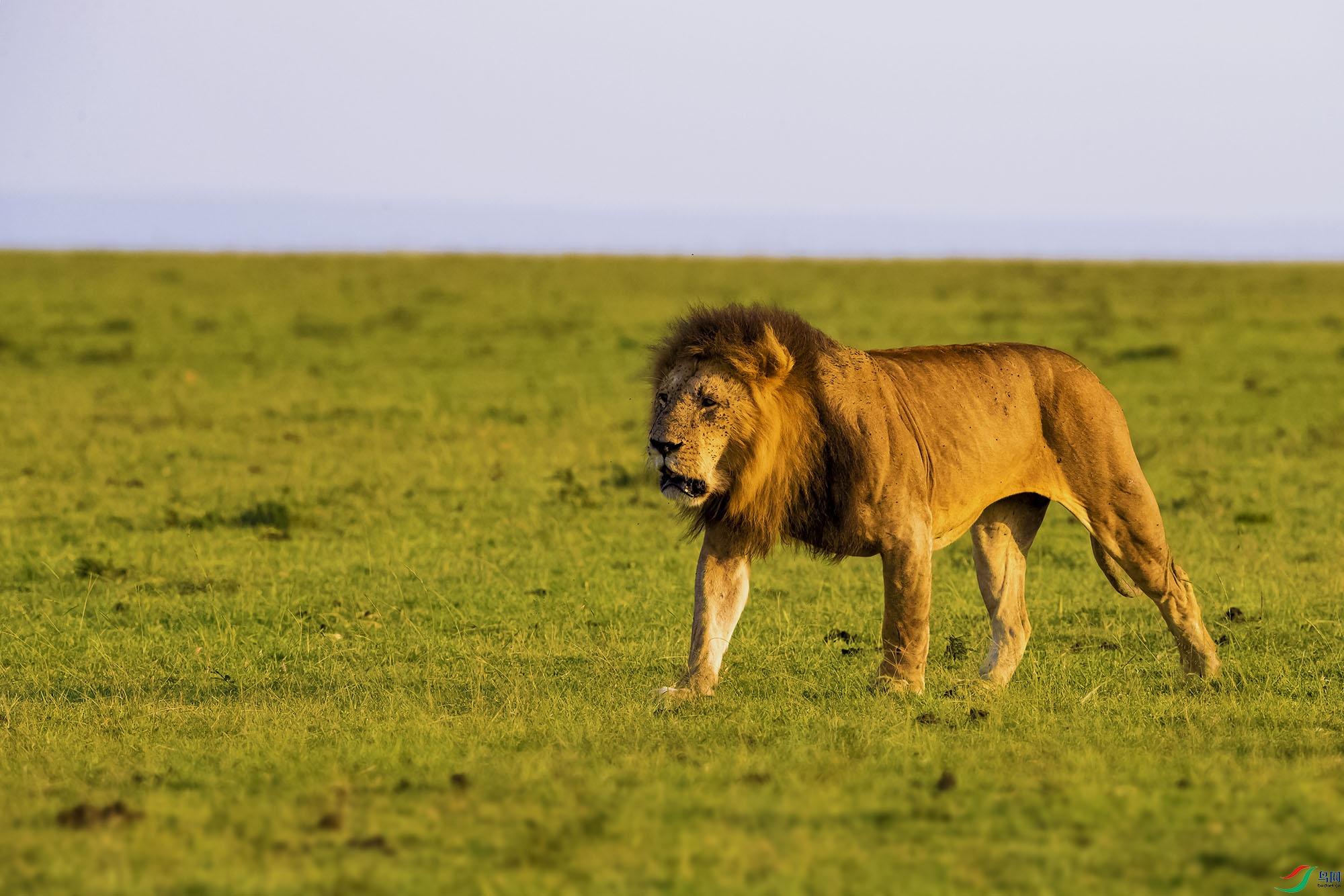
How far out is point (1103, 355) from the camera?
25.2 metres

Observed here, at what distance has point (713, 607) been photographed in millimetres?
6898

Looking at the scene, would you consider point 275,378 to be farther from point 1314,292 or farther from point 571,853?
point 1314,292

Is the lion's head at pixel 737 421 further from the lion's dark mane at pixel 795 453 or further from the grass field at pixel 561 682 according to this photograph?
the grass field at pixel 561 682

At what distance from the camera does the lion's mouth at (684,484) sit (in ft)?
21.3

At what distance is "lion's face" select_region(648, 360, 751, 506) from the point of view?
650cm

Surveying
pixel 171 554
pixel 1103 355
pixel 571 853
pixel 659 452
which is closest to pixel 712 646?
pixel 659 452

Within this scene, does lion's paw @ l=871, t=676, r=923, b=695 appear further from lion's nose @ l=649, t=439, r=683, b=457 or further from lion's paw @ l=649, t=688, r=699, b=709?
lion's nose @ l=649, t=439, r=683, b=457

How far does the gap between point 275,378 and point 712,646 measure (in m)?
17.9

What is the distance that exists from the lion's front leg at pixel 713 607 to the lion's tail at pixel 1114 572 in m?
2.01

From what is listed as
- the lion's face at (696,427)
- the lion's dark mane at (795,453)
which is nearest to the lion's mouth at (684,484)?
the lion's face at (696,427)

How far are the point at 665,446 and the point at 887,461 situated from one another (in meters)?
1.07

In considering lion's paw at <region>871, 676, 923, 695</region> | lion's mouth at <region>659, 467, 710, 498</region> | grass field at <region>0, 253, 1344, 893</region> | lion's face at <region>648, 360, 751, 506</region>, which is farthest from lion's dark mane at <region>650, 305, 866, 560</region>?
lion's paw at <region>871, 676, 923, 695</region>

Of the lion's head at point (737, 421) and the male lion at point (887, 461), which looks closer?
the lion's head at point (737, 421)

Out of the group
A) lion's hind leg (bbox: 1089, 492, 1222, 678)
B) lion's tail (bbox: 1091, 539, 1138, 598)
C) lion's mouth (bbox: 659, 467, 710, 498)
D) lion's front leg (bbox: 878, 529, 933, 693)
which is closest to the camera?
lion's mouth (bbox: 659, 467, 710, 498)
